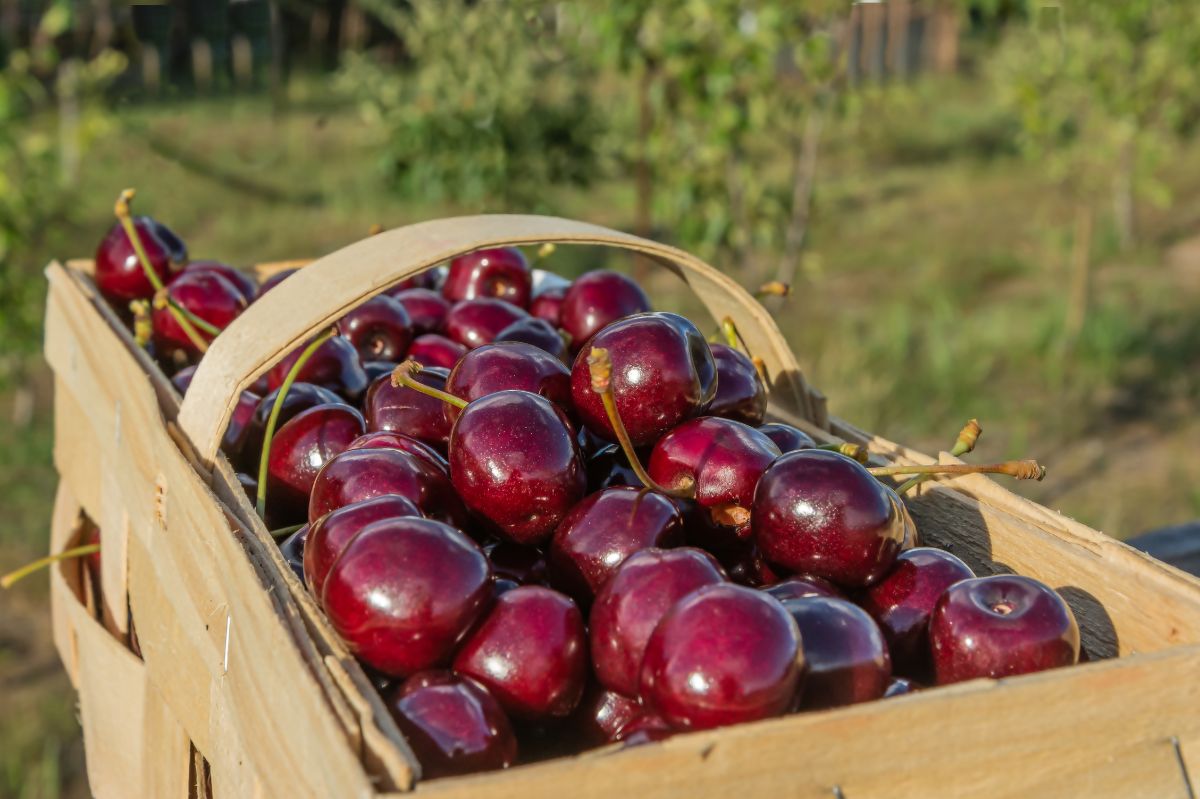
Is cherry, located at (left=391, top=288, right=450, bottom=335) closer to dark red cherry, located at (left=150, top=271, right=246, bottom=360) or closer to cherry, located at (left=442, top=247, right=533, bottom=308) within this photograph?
cherry, located at (left=442, top=247, right=533, bottom=308)

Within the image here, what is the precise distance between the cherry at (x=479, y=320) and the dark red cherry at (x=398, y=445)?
0.35 metres

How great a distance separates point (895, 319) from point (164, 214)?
401cm

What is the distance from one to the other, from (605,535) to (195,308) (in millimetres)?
860

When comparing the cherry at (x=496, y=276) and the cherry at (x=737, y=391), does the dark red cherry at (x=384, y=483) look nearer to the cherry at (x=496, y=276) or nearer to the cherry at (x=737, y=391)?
the cherry at (x=737, y=391)

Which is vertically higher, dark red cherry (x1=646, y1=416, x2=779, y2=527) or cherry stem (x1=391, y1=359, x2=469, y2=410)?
cherry stem (x1=391, y1=359, x2=469, y2=410)

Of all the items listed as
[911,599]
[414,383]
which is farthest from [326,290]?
[911,599]

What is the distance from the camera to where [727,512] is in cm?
107

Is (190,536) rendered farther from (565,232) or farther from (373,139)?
(373,139)

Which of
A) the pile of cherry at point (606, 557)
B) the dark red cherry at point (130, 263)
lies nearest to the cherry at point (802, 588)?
the pile of cherry at point (606, 557)

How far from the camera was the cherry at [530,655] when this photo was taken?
864mm

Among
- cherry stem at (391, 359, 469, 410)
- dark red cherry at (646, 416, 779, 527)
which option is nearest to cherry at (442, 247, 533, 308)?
cherry stem at (391, 359, 469, 410)

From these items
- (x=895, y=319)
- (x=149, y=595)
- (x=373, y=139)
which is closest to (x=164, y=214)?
(x=373, y=139)

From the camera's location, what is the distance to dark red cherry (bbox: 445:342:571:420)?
116 centimetres

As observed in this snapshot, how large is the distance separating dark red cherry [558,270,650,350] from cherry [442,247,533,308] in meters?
0.14
